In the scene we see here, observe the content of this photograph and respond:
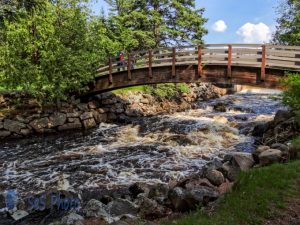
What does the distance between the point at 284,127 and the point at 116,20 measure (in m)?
Answer: 22.4

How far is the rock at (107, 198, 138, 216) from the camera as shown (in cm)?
772

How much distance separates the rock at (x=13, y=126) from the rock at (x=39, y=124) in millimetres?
642

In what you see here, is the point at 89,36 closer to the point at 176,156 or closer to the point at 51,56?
the point at 51,56

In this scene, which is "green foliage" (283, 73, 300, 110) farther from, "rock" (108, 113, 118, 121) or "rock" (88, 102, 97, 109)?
"rock" (88, 102, 97, 109)

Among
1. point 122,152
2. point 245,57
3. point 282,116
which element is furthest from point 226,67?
point 122,152

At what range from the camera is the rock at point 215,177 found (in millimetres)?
8813

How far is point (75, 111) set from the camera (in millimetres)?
23375

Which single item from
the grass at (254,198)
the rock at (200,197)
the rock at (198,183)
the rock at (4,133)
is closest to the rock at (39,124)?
the rock at (4,133)

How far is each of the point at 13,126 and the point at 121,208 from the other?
48.1ft

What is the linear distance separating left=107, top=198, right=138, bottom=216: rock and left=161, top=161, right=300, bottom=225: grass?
196cm

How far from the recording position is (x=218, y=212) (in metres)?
6.05

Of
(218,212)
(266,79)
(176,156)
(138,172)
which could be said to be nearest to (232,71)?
(266,79)

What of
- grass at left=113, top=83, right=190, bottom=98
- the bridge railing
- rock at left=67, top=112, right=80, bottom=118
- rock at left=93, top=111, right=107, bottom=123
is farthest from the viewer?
grass at left=113, top=83, right=190, bottom=98

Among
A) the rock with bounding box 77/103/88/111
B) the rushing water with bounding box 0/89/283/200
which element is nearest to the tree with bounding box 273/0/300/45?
the rushing water with bounding box 0/89/283/200
